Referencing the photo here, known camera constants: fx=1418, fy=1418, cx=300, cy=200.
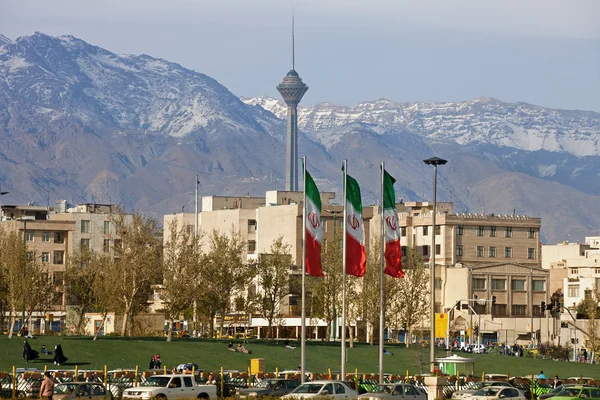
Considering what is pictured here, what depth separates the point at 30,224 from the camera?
19312cm

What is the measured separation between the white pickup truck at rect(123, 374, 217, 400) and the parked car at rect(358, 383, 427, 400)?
8.16 m

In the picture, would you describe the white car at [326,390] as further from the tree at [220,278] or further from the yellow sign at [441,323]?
the yellow sign at [441,323]

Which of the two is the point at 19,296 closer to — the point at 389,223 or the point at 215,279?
the point at 215,279

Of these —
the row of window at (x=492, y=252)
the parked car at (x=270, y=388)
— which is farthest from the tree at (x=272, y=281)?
the parked car at (x=270, y=388)

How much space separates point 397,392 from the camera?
6919 cm

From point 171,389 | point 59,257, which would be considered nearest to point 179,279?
point 171,389

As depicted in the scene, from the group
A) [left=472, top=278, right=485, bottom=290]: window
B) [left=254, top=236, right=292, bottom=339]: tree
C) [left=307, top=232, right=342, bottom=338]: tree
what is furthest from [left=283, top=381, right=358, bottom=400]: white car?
[left=472, top=278, right=485, bottom=290]: window

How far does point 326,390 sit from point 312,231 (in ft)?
31.2

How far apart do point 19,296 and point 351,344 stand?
29.7 metres

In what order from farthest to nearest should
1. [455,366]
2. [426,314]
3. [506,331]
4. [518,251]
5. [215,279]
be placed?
[518,251] → [506,331] → [426,314] → [215,279] → [455,366]

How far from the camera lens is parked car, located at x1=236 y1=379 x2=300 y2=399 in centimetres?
6950

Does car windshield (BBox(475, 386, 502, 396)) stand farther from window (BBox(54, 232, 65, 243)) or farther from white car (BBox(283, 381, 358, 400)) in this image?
window (BBox(54, 232, 65, 243))

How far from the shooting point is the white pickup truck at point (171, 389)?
6769 centimetres

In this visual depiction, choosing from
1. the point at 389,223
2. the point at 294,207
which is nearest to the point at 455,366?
the point at 389,223
